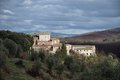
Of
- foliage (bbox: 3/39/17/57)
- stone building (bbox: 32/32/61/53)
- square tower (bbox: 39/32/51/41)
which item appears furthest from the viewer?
square tower (bbox: 39/32/51/41)

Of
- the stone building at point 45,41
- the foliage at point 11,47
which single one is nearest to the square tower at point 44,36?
the stone building at point 45,41

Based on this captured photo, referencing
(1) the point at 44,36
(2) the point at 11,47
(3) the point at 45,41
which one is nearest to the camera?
(2) the point at 11,47

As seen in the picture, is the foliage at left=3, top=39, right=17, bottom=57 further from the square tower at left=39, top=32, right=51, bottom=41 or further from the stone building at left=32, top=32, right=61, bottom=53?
the square tower at left=39, top=32, right=51, bottom=41

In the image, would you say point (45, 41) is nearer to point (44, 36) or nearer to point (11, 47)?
point (44, 36)

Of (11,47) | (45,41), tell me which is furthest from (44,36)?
(11,47)

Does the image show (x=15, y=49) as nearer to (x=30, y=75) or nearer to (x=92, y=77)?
(x=30, y=75)

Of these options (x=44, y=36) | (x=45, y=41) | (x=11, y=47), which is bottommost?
(x=11, y=47)

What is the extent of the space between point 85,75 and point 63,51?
2272 inches

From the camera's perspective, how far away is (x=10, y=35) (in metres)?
82.9

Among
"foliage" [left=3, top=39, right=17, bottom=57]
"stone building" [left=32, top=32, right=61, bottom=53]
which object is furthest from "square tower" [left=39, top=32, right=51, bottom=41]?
"foliage" [left=3, top=39, right=17, bottom=57]

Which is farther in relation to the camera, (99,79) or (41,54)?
(41,54)

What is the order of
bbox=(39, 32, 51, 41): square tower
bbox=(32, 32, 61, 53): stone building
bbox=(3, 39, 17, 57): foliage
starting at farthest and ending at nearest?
bbox=(39, 32, 51, 41): square tower
bbox=(32, 32, 61, 53): stone building
bbox=(3, 39, 17, 57): foliage

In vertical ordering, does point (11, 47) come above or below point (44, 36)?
below

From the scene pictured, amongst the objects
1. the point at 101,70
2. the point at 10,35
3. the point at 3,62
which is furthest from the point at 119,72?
the point at 10,35
